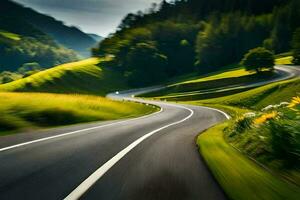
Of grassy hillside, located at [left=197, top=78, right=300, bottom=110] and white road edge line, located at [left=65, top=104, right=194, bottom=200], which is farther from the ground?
white road edge line, located at [left=65, top=104, right=194, bottom=200]

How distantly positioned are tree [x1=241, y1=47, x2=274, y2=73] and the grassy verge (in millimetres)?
81723

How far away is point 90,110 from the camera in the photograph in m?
30.2

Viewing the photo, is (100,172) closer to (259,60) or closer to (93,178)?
(93,178)

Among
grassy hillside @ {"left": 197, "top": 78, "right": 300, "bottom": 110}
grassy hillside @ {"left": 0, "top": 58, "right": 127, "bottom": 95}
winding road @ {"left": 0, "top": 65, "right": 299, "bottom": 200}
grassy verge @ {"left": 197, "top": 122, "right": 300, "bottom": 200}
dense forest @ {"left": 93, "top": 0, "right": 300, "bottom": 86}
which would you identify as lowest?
grassy hillside @ {"left": 197, "top": 78, "right": 300, "bottom": 110}

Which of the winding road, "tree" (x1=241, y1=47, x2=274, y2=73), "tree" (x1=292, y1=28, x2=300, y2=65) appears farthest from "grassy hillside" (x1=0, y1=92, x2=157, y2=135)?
"tree" (x1=292, y1=28, x2=300, y2=65)

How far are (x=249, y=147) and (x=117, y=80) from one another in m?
116

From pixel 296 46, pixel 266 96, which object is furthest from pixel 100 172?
pixel 296 46

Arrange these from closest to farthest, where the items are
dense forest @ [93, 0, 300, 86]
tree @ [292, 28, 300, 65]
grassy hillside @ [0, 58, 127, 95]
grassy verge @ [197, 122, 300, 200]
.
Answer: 1. grassy verge @ [197, 122, 300, 200]
2. tree @ [292, 28, 300, 65]
3. grassy hillside @ [0, 58, 127, 95]
4. dense forest @ [93, 0, 300, 86]

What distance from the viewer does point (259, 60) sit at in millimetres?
89312

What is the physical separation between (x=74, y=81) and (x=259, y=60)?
53717 mm

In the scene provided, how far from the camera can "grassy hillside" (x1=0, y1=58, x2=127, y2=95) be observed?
11250 centimetres

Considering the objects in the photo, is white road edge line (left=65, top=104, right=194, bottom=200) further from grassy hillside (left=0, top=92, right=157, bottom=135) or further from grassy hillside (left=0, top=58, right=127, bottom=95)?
grassy hillside (left=0, top=58, right=127, bottom=95)

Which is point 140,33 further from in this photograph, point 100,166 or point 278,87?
point 100,166

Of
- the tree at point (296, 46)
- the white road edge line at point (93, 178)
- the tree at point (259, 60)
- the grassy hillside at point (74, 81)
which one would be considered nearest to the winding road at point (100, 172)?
the white road edge line at point (93, 178)
